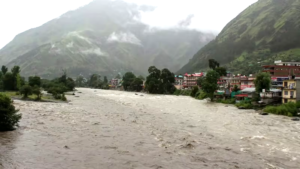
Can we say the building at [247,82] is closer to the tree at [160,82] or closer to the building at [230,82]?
the building at [230,82]

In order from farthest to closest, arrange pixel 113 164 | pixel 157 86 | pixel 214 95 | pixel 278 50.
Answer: pixel 278 50, pixel 157 86, pixel 214 95, pixel 113 164

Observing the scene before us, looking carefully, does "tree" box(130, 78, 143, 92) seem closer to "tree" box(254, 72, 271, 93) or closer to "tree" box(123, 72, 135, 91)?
"tree" box(123, 72, 135, 91)

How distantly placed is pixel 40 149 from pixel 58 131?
725 centimetres

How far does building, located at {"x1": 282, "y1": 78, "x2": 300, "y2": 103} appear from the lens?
172 ft

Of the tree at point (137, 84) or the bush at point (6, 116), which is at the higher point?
the tree at point (137, 84)

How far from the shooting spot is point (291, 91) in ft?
178

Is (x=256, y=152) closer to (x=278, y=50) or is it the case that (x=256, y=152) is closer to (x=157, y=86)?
(x=157, y=86)

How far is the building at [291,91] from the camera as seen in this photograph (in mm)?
52469

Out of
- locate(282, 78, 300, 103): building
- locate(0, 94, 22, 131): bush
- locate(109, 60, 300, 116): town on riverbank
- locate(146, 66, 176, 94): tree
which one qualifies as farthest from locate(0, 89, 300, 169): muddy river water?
locate(146, 66, 176, 94): tree

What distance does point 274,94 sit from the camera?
6128 cm

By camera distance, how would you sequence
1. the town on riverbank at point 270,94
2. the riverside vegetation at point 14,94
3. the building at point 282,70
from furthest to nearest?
the building at point 282,70, the town on riverbank at point 270,94, the riverside vegetation at point 14,94

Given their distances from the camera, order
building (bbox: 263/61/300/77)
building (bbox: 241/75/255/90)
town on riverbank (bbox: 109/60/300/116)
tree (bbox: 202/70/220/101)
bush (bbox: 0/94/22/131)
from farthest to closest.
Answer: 1. building (bbox: 263/61/300/77)
2. building (bbox: 241/75/255/90)
3. tree (bbox: 202/70/220/101)
4. town on riverbank (bbox: 109/60/300/116)
5. bush (bbox: 0/94/22/131)

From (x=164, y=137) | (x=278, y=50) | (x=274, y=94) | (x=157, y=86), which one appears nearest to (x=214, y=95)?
(x=274, y=94)

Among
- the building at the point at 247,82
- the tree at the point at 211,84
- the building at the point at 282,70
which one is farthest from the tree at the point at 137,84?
the tree at the point at 211,84
